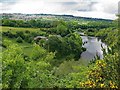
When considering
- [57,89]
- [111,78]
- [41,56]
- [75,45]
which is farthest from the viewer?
Answer: [75,45]

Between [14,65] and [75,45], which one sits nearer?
[14,65]

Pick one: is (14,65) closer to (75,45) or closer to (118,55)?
(118,55)

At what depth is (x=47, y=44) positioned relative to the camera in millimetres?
52469

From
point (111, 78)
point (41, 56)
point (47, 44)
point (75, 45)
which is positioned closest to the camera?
point (111, 78)

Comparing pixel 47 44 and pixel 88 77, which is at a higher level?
pixel 88 77

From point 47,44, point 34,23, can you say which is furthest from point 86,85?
point 34,23

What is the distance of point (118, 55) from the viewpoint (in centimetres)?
1005

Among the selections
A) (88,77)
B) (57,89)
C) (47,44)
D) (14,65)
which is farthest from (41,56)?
(88,77)

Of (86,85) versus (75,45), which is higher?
(86,85)

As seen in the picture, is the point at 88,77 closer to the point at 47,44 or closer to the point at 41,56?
the point at 41,56

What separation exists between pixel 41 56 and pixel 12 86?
864 inches

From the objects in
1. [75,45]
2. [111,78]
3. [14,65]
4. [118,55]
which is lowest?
[75,45]

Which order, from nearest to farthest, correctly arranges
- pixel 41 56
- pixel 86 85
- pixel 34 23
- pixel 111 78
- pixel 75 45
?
pixel 111 78 < pixel 86 85 < pixel 41 56 < pixel 75 45 < pixel 34 23

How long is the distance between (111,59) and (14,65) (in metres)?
10.4
